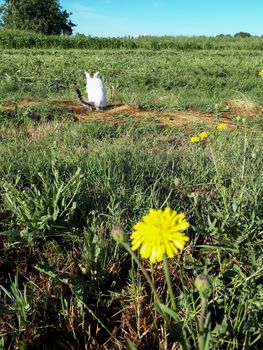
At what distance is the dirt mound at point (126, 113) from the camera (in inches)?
222

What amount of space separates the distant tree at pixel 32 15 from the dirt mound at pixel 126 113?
127ft

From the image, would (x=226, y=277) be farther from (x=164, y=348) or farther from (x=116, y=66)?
(x=116, y=66)

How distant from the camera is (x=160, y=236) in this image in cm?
98

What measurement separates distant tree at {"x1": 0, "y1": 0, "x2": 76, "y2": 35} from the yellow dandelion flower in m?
44.2

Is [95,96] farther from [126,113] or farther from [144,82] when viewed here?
[144,82]

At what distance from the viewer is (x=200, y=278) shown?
918 millimetres

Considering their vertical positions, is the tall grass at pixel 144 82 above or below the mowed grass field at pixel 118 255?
below

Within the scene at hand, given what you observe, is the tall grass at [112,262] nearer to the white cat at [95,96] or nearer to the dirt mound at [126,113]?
the dirt mound at [126,113]

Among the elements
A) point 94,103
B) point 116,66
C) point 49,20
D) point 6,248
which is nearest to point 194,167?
point 6,248

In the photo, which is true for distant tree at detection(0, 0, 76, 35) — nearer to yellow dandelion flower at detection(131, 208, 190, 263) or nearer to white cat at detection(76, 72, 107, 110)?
white cat at detection(76, 72, 107, 110)

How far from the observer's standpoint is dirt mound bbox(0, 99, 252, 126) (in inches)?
222

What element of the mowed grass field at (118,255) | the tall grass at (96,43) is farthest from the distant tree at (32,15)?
the mowed grass field at (118,255)

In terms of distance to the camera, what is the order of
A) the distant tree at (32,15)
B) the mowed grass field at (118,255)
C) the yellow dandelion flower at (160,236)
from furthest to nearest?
1. the distant tree at (32,15)
2. the mowed grass field at (118,255)
3. the yellow dandelion flower at (160,236)

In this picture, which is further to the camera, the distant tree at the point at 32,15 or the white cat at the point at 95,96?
the distant tree at the point at 32,15
